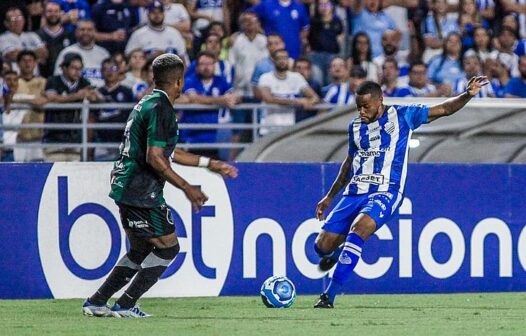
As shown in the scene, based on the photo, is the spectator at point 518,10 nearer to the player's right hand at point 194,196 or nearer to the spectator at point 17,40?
the spectator at point 17,40

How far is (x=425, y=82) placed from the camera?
16.2 meters

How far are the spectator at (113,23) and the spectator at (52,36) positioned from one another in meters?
0.44

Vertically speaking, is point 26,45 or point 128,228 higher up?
point 26,45

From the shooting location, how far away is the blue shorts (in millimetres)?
10523

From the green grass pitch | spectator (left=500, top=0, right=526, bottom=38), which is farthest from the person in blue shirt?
the green grass pitch

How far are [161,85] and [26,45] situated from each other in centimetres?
715

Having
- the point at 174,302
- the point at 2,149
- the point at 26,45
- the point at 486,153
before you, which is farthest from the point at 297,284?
the point at 26,45

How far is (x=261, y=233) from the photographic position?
12141 millimetres

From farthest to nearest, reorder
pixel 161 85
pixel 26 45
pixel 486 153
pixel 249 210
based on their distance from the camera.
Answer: pixel 26 45, pixel 486 153, pixel 249 210, pixel 161 85

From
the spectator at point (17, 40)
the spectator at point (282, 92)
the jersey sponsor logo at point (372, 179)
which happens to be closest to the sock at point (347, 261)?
the jersey sponsor logo at point (372, 179)

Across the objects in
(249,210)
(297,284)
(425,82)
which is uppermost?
(425,82)

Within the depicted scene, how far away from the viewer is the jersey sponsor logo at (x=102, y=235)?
460 inches

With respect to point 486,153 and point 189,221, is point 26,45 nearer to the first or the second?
point 189,221

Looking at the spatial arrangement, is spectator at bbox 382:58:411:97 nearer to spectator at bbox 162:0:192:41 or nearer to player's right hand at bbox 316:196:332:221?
spectator at bbox 162:0:192:41
